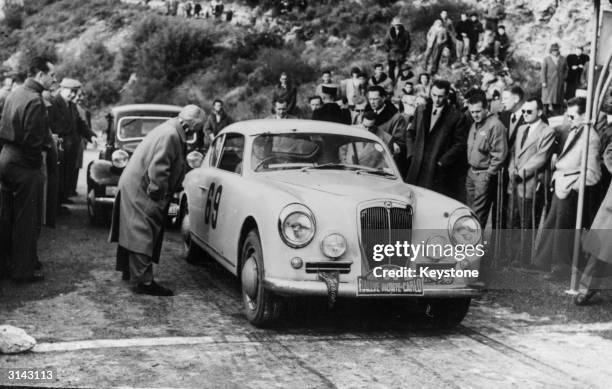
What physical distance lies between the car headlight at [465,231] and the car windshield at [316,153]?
1.27 m

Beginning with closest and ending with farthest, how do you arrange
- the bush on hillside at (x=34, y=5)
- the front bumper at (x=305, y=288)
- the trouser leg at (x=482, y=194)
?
the front bumper at (x=305, y=288), the trouser leg at (x=482, y=194), the bush on hillside at (x=34, y=5)

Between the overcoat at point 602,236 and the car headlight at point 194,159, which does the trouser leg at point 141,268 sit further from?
the overcoat at point 602,236

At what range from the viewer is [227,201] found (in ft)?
24.4

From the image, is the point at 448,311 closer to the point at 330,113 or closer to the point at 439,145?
the point at 439,145

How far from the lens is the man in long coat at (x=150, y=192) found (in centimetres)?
748

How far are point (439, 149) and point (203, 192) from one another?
273cm

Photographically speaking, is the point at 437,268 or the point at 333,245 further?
the point at 437,268

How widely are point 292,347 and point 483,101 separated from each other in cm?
447

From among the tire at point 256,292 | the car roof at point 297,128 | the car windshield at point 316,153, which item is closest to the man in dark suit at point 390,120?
the car roof at point 297,128

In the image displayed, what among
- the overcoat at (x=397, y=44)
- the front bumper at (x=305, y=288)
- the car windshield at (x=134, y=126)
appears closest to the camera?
the front bumper at (x=305, y=288)

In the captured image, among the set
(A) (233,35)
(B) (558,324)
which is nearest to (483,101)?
(B) (558,324)

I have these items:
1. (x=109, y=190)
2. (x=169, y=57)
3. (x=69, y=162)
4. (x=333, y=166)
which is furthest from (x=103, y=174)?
(x=169, y=57)

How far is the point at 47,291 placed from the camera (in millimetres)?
7406

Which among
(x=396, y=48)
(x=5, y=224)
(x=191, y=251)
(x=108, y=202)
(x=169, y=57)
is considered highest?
(x=169, y=57)
